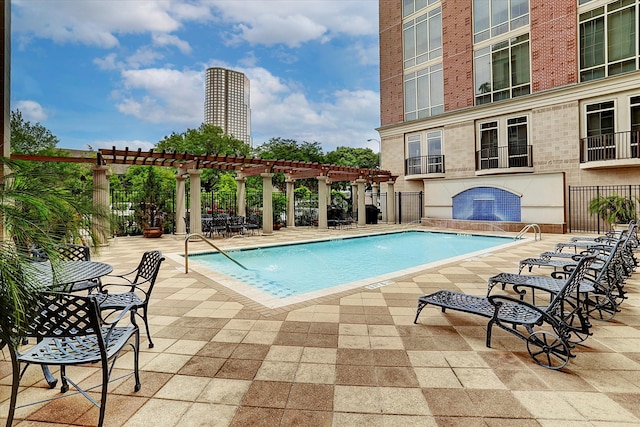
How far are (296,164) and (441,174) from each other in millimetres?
10017

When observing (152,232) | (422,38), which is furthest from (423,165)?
(152,232)

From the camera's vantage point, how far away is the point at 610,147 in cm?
1489

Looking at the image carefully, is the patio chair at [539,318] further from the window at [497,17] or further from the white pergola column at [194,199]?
the window at [497,17]

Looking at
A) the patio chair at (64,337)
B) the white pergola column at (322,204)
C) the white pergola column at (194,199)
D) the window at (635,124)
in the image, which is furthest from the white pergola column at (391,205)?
the patio chair at (64,337)

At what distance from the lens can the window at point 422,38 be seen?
69.5 ft

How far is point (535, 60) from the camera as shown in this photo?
1708cm

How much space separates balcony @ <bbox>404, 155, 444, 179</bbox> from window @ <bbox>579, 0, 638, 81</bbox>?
25.4 ft

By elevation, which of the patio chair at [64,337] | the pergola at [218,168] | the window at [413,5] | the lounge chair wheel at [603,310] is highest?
the window at [413,5]

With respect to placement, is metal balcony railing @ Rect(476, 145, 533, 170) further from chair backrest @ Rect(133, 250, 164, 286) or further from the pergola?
chair backrest @ Rect(133, 250, 164, 286)

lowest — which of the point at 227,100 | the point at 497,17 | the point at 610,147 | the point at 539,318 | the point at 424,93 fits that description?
the point at 539,318

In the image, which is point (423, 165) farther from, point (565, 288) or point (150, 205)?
point (565, 288)

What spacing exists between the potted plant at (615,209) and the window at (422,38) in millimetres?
13022

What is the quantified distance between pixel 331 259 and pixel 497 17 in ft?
58.3

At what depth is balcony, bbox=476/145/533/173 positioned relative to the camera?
17.3 m
